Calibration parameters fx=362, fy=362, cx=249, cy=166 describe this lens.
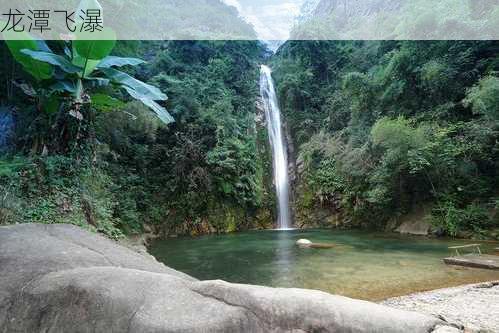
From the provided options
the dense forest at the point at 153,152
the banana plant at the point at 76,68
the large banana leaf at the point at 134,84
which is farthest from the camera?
the large banana leaf at the point at 134,84

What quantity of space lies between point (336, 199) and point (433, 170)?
4.73 meters

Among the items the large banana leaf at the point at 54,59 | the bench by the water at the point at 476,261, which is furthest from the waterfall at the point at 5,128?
the bench by the water at the point at 476,261

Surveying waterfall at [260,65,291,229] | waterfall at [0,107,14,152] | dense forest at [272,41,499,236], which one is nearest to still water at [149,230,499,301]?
dense forest at [272,41,499,236]

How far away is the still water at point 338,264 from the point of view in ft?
19.5

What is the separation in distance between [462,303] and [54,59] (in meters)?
6.76

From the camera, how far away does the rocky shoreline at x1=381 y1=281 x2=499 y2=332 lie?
4.03 metres

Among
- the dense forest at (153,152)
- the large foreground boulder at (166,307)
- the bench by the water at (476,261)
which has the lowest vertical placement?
the bench by the water at (476,261)

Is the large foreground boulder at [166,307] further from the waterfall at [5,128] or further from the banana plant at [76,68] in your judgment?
the waterfall at [5,128]

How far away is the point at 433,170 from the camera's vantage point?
1183 centimetres

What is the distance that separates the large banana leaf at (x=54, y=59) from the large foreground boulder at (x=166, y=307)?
3.81 m

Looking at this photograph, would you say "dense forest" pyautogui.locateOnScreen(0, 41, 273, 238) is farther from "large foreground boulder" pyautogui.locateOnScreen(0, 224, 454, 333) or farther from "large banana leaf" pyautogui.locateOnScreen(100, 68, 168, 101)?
"large foreground boulder" pyautogui.locateOnScreen(0, 224, 454, 333)

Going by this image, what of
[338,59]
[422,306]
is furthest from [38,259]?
[338,59]

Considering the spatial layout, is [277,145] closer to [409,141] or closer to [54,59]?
[409,141]

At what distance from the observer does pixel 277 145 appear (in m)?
19.1
